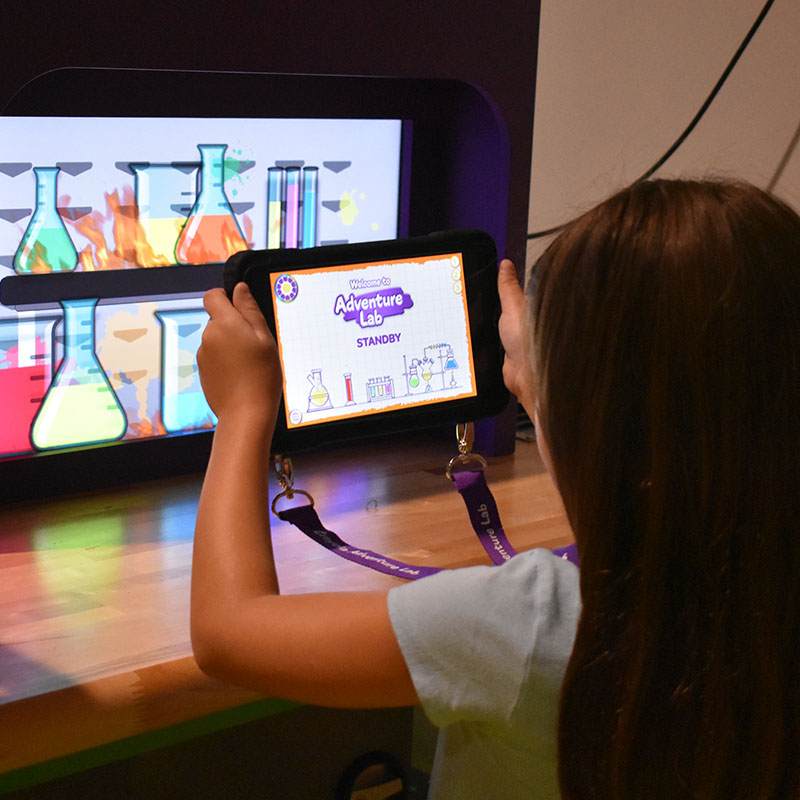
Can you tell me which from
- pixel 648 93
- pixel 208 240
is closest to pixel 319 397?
pixel 208 240

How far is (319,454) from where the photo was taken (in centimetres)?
127

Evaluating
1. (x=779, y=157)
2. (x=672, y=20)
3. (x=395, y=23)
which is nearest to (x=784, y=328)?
(x=395, y=23)

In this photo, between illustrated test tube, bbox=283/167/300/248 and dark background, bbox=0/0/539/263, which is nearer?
dark background, bbox=0/0/539/263

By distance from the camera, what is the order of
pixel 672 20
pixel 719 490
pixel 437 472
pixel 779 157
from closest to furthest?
pixel 719 490 < pixel 437 472 < pixel 672 20 < pixel 779 157

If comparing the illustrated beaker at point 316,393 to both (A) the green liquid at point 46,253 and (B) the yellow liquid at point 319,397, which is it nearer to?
(B) the yellow liquid at point 319,397

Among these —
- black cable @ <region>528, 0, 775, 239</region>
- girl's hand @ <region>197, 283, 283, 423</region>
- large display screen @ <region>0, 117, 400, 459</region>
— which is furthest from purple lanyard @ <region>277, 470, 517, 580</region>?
black cable @ <region>528, 0, 775, 239</region>

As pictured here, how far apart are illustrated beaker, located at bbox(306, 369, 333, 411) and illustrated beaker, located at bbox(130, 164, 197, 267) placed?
253 mm

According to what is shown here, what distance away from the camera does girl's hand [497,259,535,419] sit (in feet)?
2.72

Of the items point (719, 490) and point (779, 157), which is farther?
point (779, 157)

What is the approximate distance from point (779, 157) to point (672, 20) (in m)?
0.28

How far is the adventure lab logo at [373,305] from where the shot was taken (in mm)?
980

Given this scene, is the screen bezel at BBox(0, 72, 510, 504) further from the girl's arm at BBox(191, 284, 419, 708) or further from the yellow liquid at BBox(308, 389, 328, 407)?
the girl's arm at BBox(191, 284, 419, 708)

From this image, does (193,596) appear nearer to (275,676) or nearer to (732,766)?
(275,676)

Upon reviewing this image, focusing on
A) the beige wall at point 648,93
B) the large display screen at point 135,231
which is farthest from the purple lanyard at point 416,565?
the beige wall at point 648,93
